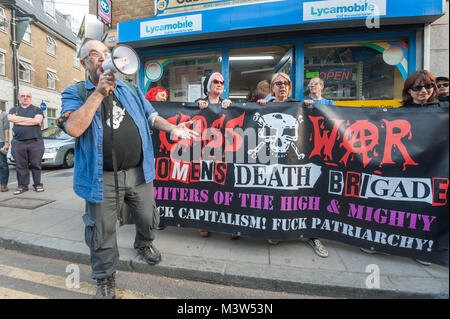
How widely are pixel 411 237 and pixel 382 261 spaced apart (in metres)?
0.38

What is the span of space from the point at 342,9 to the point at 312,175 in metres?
3.21

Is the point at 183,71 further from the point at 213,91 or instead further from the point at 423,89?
the point at 423,89

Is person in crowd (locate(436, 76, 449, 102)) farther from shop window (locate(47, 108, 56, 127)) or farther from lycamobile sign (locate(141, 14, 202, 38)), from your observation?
shop window (locate(47, 108, 56, 127))

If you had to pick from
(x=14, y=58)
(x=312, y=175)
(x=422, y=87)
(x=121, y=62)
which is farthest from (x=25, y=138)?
(x=14, y=58)

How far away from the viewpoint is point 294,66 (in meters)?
4.90

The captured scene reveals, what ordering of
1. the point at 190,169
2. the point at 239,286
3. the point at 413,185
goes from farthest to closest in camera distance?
1. the point at 190,169
2. the point at 413,185
3. the point at 239,286

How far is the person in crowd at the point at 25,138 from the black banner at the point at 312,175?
3682mm

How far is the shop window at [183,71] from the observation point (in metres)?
5.66

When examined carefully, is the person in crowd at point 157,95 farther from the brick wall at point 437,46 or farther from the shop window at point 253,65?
the brick wall at point 437,46

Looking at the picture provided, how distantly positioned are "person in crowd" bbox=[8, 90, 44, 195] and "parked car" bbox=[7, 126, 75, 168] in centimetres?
318

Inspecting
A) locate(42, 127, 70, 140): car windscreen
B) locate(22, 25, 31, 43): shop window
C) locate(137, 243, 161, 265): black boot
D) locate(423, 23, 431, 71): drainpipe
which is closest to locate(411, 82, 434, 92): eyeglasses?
locate(423, 23, 431, 71): drainpipe

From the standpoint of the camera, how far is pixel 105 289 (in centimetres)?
202

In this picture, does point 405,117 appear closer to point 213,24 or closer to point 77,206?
point 213,24

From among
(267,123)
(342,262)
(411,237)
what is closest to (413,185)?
(411,237)
